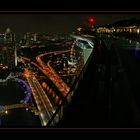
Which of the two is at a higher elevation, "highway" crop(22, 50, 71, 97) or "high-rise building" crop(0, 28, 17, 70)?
"high-rise building" crop(0, 28, 17, 70)

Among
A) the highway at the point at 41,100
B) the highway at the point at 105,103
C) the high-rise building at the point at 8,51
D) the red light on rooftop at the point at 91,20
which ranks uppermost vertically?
the red light on rooftop at the point at 91,20

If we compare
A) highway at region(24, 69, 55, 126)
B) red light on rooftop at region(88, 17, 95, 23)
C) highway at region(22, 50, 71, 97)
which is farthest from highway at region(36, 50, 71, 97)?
red light on rooftop at region(88, 17, 95, 23)

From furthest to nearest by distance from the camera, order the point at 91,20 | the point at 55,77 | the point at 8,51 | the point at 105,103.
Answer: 1. the point at 105,103
2. the point at 55,77
3. the point at 91,20
4. the point at 8,51

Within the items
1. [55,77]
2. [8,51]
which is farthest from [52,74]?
[8,51]

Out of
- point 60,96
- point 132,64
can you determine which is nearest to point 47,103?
point 60,96

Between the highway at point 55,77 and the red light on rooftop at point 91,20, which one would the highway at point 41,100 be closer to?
the highway at point 55,77

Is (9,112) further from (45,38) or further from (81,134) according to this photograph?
(45,38)

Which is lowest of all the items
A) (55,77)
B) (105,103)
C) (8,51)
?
(105,103)

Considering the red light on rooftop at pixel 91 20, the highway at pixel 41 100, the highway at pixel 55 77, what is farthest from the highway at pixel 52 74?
the red light on rooftop at pixel 91 20

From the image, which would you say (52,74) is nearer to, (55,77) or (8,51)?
(55,77)

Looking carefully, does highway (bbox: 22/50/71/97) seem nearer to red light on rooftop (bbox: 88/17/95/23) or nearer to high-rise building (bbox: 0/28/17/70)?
high-rise building (bbox: 0/28/17/70)

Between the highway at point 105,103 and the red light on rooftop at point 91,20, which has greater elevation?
the red light on rooftop at point 91,20
